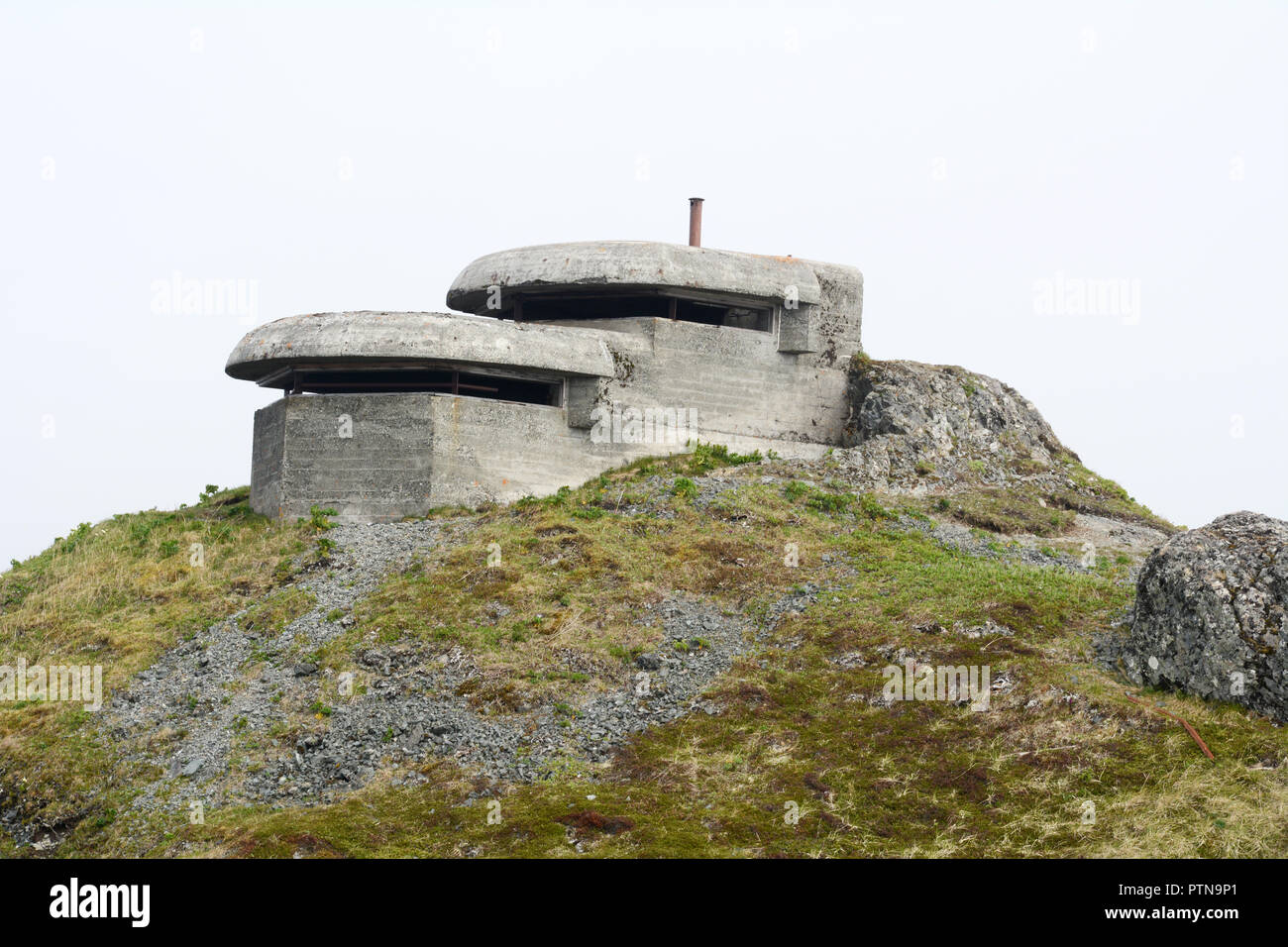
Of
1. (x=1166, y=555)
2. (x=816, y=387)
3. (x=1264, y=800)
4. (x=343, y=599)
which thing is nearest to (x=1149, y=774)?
(x=1264, y=800)

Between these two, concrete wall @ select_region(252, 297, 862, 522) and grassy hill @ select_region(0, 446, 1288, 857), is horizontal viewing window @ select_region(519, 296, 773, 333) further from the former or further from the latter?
grassy hill @ select_region(0, 446, 1288, 857)

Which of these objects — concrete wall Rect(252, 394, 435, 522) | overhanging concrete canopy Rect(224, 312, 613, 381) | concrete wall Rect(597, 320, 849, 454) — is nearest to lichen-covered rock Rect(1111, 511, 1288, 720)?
concrete wall Rect(597, 320, 849, 454)

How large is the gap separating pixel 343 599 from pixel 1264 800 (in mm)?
13240

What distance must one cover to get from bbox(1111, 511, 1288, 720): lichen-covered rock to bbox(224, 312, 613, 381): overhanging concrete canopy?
11.5m

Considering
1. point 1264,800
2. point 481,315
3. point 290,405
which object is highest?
point 481,315

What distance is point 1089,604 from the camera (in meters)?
21.7

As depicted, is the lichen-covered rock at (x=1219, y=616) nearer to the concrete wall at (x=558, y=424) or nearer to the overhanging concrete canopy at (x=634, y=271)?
the concrete wall at (x=558, y=424)

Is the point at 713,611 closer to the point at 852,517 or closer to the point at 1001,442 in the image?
the point at 852,517

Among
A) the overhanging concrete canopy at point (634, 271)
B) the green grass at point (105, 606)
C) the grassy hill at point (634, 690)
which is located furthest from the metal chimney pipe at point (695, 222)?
the green grass at point (105, 606)

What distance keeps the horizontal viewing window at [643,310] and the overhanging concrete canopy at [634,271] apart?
468 millimetres

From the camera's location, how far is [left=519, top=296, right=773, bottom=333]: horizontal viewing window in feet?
96.4

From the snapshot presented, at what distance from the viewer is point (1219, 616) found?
18.5 metres

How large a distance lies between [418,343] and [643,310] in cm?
530

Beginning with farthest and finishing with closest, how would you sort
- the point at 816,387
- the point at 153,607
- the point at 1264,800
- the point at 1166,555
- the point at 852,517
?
the point at 816,387 → the point at 852,517 → the point at 153,607 → the point at 1166,555 → the point at 1264,800
